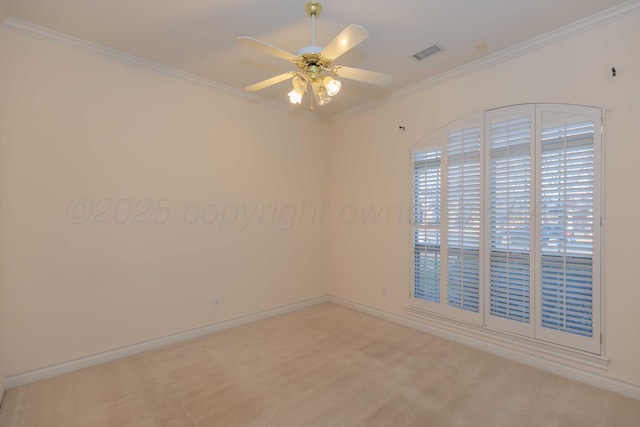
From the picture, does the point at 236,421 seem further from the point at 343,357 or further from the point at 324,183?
the point at 324,183

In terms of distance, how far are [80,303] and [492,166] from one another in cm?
432

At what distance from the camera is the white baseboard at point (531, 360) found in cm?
248

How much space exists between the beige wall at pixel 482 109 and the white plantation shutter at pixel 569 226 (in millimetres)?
95

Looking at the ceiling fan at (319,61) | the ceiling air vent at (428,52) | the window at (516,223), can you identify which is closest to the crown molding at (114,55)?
the ceiling fan at (319,61)

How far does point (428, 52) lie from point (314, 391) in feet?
11.0

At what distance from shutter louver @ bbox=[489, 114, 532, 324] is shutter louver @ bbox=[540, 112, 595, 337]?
0.14m

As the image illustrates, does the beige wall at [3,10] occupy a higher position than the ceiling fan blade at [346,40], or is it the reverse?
the beige wall at [3,10]

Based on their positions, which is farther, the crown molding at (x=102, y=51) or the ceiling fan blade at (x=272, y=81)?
the crown molding at (x=102, y=51)

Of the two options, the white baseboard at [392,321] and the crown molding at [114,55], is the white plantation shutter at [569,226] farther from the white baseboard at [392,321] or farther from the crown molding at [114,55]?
the crown molding at [114,55]

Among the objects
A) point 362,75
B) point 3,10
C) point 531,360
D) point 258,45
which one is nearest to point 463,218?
point 531,360

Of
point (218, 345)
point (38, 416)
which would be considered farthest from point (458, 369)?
point (38, 416)

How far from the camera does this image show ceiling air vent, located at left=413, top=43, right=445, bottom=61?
117 inches

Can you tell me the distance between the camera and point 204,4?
7.80 feet

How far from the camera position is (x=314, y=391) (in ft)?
8.33
